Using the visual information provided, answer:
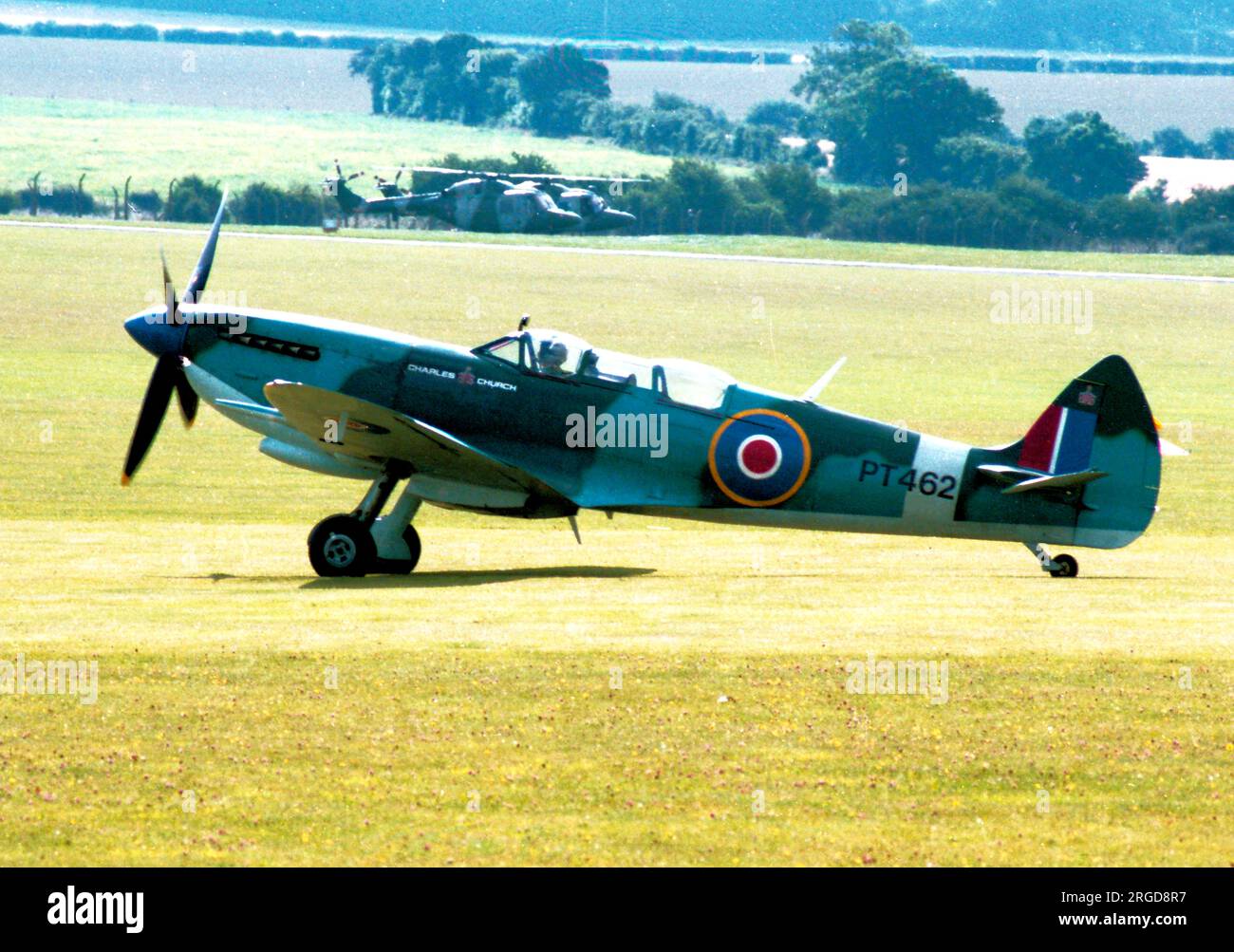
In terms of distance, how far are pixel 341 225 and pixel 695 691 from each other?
92737 millimetres

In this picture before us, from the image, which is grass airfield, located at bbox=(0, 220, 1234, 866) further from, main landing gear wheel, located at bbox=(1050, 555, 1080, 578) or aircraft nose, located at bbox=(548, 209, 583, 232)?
aircraft nose, located at bbox=(548, 209, 583, 232)

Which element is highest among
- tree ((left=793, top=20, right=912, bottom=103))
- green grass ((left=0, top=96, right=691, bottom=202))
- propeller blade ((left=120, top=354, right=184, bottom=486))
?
tree ((left=793, top=20, right=912, bottom=103))

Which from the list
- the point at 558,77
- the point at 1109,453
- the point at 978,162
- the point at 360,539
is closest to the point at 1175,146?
the point at 978,162

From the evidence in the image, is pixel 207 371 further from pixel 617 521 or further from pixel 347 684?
pixel 617 521

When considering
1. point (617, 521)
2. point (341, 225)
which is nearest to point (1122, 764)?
point (617, 521)

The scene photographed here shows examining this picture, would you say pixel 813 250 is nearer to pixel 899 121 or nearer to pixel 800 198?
pixel 800 198

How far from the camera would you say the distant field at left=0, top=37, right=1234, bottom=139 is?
172m

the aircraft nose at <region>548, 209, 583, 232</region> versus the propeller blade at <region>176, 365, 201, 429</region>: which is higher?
the propeller blade at <region>176, 365, 201, 429</region>

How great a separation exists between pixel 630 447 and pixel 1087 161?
117m

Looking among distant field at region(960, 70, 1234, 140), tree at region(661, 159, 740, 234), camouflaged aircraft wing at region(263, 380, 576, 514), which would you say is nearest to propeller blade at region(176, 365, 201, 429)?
camouflaged aircraft wing at region(263, 380, 576, 514)

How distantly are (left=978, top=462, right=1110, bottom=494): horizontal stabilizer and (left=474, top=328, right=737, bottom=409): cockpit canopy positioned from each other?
8.88 ft

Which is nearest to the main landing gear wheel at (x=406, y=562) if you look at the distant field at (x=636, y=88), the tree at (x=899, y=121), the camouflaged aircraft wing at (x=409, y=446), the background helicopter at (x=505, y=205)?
the camouflaged aircraft wing at (x=409, y=446)

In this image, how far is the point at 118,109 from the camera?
158 meters

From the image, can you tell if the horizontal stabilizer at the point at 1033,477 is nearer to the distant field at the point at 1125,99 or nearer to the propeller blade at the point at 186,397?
the propeller blade at the point at 186,397
